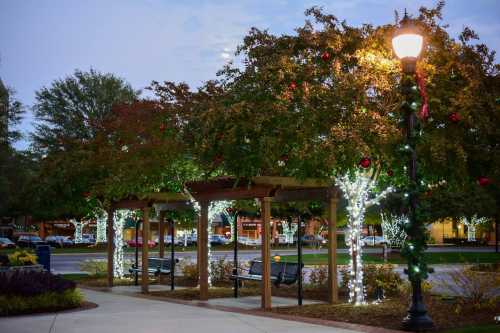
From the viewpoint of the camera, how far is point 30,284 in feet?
46.6

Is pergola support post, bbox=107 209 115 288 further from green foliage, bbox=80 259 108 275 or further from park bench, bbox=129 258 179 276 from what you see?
green foliage, bbox=80 259 108 275

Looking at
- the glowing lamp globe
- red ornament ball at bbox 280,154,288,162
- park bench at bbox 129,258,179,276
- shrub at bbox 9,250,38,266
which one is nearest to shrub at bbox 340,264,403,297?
red ornament ball at bbox 280,154,288,162

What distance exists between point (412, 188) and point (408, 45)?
2358 mm

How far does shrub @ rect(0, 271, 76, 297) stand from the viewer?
14.0 meters

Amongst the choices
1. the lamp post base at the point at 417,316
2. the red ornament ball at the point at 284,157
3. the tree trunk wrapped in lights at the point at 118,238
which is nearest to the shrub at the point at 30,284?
the red ornament ball at the point at 284,157

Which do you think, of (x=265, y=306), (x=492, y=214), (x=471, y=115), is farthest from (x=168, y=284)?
(x=492, y=214)

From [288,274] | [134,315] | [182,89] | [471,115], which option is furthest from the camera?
[182,89]

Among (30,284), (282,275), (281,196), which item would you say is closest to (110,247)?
(282,275)

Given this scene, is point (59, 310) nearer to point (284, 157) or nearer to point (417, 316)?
point (284, 157)

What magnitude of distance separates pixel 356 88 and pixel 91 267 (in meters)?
15.9

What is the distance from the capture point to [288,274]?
18172 mm

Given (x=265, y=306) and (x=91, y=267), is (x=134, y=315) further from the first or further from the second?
(x=91, y=267)

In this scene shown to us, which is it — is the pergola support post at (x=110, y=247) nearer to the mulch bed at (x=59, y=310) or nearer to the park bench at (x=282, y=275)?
the park bench at (x=282, y=275)

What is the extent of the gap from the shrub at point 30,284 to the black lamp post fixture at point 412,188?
750cm
